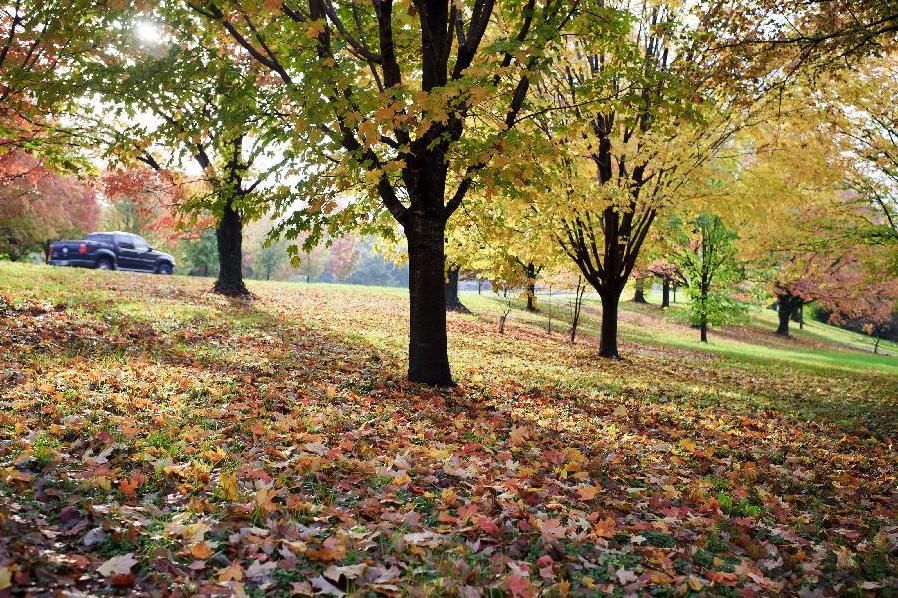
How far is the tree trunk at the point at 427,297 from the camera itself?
8.37 metres

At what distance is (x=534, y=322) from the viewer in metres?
25.5

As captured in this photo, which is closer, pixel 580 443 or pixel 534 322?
pixel 580 443

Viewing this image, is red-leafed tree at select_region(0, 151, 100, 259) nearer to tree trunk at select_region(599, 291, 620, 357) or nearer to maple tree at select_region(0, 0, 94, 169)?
maple tree at select_region(0, 0, 94, 169)

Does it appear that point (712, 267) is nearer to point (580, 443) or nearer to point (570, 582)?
point (580, 443)

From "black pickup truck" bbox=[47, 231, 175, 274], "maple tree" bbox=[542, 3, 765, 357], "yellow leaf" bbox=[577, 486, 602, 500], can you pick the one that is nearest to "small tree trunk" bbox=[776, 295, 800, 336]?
"maple tree" bbox=[542, 3, 765, 357]

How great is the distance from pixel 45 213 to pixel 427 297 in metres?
33.3

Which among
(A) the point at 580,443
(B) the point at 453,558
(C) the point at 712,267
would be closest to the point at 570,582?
(B) the point at 453,558

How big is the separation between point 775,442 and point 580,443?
10.3 feet

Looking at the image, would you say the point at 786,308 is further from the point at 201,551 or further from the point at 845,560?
the point at 201,551

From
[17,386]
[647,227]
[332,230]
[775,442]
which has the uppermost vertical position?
[647,227]

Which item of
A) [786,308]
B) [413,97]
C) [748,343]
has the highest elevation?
[413,97]

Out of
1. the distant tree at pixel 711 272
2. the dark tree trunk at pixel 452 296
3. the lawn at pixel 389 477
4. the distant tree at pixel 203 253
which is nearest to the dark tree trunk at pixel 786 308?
the distant tree at pixel 711 272

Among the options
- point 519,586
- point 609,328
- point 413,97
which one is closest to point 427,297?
point 413,97

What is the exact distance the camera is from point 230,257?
17.9m
